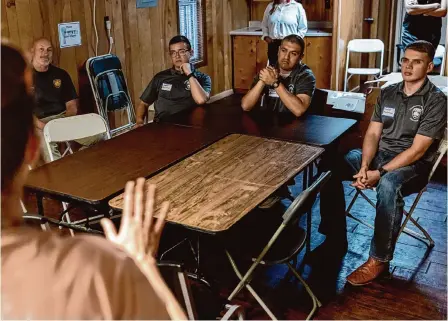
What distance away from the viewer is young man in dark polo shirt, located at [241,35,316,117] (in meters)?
3.21

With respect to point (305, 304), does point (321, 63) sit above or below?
above

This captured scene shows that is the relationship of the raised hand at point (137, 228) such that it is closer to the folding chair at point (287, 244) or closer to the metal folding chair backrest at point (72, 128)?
the folding chair at point (287, 244)

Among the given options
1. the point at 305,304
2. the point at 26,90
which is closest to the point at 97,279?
the point at 26,90

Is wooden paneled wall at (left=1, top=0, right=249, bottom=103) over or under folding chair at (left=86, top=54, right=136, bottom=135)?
over

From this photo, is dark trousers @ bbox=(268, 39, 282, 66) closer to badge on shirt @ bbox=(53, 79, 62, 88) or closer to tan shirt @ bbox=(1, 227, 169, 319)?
badge on shirt @ bbox=(53, 79, 62, 88)

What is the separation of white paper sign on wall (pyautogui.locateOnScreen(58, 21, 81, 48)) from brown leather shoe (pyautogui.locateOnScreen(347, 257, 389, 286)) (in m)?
2.82

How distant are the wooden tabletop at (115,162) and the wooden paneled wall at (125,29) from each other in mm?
1152

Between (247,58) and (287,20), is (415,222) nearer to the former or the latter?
(287,20)

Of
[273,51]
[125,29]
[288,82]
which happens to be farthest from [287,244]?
[273,51]

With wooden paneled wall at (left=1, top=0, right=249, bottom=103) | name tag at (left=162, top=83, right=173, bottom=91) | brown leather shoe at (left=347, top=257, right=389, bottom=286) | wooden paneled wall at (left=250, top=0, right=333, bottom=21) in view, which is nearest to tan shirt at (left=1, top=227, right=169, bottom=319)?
brown leather shoe at (left=347, top=257, right=389, bottom=286)

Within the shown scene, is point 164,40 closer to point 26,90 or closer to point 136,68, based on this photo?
point 136,68

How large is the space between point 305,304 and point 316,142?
776 millimetres

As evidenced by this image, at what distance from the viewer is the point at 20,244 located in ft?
1.78

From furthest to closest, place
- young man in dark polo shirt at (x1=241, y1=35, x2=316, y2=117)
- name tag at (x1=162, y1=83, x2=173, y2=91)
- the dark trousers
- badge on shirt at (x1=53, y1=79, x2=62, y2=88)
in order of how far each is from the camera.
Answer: the dark trousers < badge on shirt at (x1=53, y1=79, x2=62, y2=88) < name tag at (x1=162, y1=83, x2=173, y2=91) < young man in dark polo shirt at (x1=241, y1=35, x2=316, y2=117)
